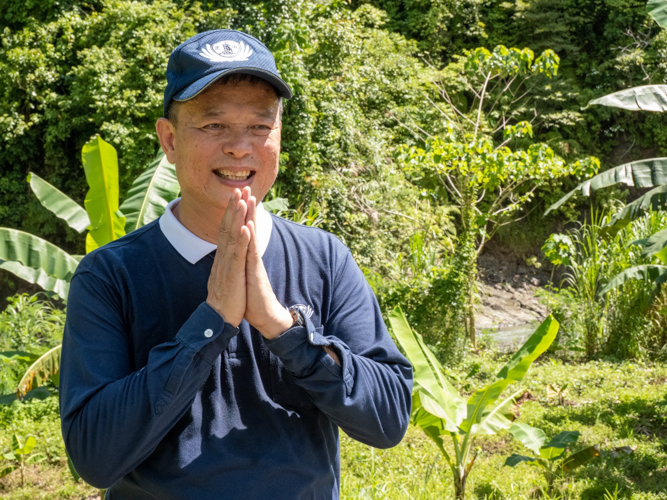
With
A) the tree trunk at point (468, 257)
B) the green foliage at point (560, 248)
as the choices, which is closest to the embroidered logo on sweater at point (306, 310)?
the tree trunk at point (468, 257)

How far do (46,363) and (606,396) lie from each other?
5312 mm

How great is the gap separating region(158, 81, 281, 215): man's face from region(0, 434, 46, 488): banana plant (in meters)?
3.71

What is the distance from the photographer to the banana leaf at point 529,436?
149 inches

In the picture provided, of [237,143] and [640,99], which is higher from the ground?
[237,143]

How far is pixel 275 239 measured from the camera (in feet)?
4.70

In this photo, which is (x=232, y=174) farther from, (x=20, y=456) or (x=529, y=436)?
(x=20, y=456)

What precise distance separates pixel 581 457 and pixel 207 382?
344cm

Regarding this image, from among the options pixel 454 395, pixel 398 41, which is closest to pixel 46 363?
pixel 454 395

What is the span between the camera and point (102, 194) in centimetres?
371

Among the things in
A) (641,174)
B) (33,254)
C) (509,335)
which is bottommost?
(509,335)

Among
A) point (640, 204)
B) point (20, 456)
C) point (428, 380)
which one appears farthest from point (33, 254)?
point (640, 204)

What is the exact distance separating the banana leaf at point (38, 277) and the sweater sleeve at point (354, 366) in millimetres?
3047

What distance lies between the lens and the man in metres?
1.13

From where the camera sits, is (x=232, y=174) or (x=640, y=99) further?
(x=640, y=99)
